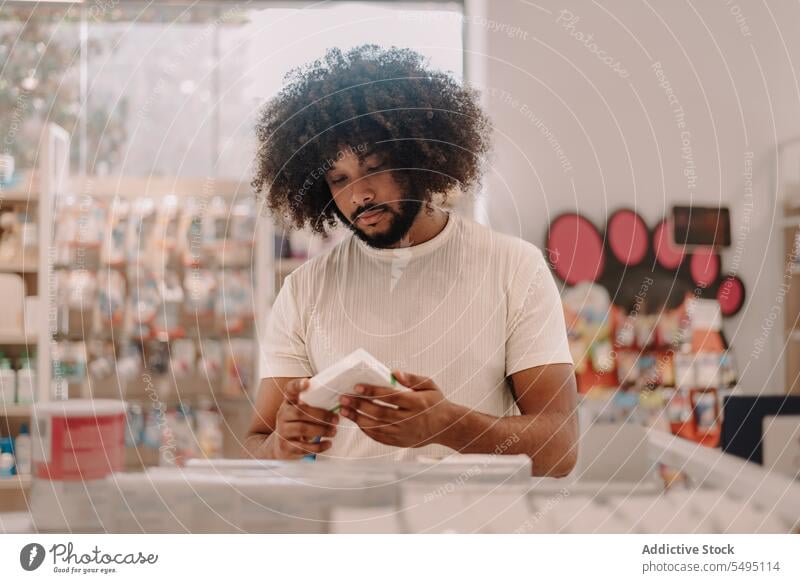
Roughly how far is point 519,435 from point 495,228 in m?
0.26

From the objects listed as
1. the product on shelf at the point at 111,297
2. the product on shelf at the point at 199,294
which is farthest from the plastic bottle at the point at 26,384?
the product on shelf at the point at 199,294

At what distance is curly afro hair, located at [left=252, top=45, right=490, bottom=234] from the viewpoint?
37.7 inches

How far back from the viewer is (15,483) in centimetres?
98

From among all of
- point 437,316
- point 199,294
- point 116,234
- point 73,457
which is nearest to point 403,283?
point 437,316

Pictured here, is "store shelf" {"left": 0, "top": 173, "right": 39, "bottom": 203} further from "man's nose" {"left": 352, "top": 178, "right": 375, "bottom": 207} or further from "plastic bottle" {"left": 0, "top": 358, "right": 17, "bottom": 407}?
"man's nose" {"left": 352, "top": 178, "right": 375, "bottom": 207}

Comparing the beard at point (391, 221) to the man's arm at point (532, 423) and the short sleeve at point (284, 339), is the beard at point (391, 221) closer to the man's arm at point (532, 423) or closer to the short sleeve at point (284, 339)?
the short sleeve at point (284, 339)

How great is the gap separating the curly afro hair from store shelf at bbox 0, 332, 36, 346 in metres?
0.35

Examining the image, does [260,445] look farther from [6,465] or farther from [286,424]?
[6,465]

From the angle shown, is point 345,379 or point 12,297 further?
point 12,297

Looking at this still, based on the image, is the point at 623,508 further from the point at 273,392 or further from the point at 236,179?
the point at 236,179

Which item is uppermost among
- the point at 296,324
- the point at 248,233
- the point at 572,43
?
the point at 572,43

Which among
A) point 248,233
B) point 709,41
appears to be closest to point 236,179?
point 248,233
